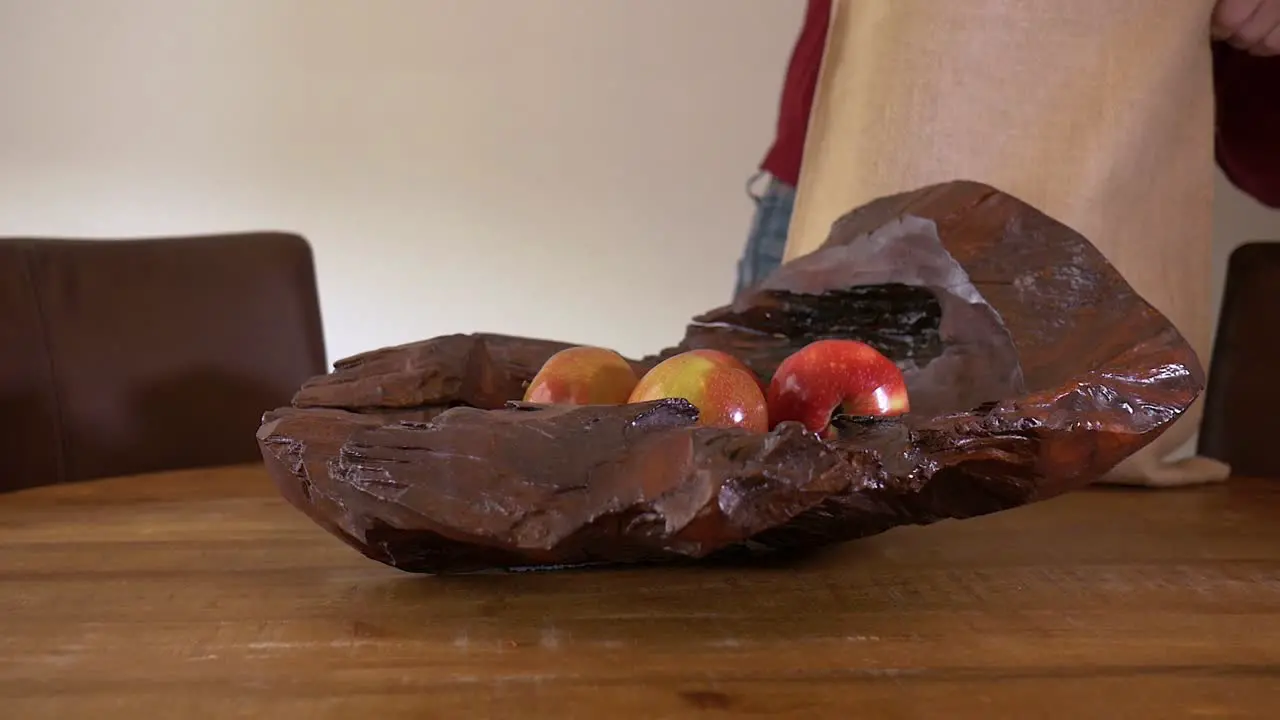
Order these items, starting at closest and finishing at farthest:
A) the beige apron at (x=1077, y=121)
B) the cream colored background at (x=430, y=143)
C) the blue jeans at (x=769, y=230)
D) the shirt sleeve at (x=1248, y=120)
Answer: the beige apron at (x=1077, y=121)
the shirt sleeve at (x=1248, y=120)
the blue jeans at (x=769, y=230)
the cream colored background at (x=430, y=143)

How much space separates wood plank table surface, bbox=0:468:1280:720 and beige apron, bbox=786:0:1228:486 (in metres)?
0.32

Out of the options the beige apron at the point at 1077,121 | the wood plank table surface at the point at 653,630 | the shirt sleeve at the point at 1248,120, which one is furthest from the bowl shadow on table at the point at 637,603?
the shirt sleeve at the point at 1248,120

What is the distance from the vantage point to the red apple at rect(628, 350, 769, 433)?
0.64 meters

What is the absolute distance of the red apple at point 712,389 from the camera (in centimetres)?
64

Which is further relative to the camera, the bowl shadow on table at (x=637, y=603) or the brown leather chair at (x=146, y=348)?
the brown leather chair at (x=146, y=348)

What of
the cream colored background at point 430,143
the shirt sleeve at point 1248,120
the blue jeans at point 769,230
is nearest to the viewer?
the shirt sleeve at point 1248,120

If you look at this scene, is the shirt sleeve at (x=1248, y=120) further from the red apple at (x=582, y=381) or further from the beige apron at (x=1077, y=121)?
the red apple at (x=582, y=381)

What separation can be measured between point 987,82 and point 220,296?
35.5 inches

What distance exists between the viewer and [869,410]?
25.9 inches

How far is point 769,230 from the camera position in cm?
137

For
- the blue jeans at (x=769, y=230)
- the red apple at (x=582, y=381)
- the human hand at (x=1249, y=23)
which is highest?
the human hand at (x=1249, y=23)

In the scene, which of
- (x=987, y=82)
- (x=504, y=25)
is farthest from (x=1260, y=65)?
(x=504, y=25)

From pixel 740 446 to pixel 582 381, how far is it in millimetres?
216

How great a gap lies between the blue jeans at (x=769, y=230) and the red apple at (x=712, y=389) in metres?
0.69
